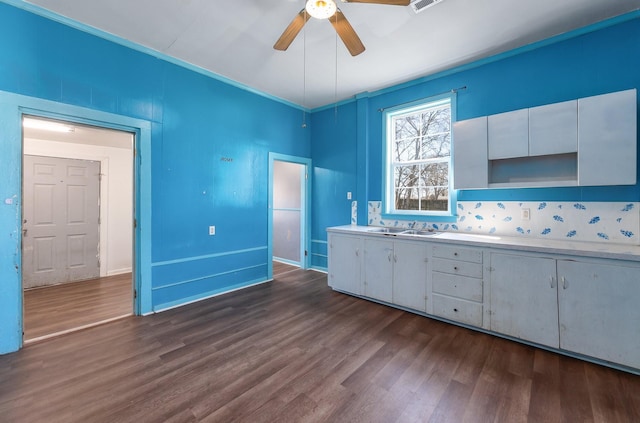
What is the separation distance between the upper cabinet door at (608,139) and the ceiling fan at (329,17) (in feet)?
6.50

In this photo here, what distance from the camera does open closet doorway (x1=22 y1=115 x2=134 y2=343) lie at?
12.2ft

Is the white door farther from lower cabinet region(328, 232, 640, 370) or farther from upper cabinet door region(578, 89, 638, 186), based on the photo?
upper cabinet door region(578, 89, 638, 186)

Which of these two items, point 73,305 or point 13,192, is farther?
point 73,305

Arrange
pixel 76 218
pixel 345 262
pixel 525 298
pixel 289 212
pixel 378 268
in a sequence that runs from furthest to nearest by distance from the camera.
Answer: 1. pixel 289 212
2. pixel 76 218
3. pixel 345 262
4. pixel 378 268
5. pixel 525 298

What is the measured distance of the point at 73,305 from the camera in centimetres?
329

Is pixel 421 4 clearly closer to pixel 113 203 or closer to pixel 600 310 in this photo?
pixel 600 310

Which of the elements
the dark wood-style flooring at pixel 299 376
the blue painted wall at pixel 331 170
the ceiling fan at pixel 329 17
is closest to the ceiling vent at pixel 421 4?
the ceiling fan at pixel 329 17

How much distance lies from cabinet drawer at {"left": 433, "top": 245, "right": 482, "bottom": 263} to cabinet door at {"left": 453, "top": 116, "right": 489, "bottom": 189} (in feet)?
2.46

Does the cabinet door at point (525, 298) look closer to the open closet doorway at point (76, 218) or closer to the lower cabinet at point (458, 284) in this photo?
the lower cabinet at point (458, 284)

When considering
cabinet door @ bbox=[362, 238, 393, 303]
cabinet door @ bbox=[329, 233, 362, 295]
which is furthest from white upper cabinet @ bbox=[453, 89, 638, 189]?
A: cabinet door @ bbox=[329, 233, 362, 295]

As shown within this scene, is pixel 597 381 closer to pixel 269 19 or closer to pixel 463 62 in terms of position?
pixel 463 62

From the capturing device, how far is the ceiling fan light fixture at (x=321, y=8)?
1.90 meters

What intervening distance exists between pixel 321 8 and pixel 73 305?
4.26 meters

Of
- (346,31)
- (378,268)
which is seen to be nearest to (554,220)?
(378,268)
